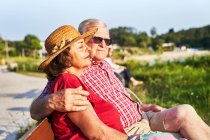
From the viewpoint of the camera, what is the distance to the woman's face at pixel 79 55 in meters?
3.04

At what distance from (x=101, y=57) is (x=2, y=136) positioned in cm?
288

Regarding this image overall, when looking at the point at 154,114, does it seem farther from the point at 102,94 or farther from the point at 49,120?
the point at 49,120

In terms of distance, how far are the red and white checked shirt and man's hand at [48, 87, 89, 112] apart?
2.67 feet

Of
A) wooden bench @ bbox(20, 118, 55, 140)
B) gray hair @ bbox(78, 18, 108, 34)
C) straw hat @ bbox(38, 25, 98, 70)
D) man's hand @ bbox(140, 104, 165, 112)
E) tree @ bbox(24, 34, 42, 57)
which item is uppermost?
gray hair @ bbox(78, 18, 108, 34)

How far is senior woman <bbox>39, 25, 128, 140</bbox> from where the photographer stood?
9.00 ft

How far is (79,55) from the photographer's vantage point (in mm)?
3072

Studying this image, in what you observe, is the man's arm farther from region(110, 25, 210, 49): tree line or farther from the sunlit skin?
region(110, 25, 210, 49): tree line

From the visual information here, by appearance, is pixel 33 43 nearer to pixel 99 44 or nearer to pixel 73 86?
pixel 99 44

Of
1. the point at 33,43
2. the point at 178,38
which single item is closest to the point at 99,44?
the point at 178,38

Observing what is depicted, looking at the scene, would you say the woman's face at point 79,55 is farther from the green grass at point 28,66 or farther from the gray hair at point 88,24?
the green grass at point 28,66

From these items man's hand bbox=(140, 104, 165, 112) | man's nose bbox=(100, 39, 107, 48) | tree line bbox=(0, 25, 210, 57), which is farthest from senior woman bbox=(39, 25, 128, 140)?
tree line bbox=(0, 25, 210, 57)

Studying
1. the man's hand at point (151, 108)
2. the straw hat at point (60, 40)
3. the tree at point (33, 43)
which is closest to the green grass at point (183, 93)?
the man's hand at point (151, 108)

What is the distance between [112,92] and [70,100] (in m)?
1.00

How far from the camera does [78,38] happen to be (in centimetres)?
304
